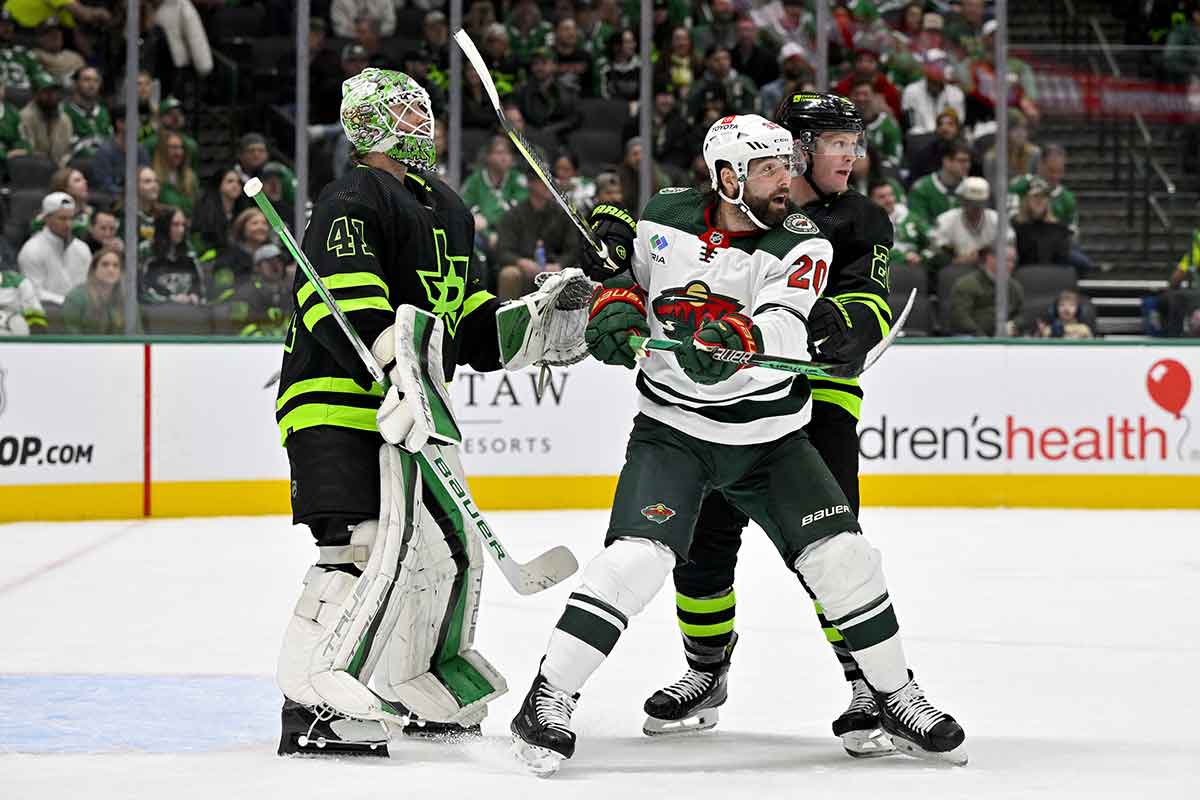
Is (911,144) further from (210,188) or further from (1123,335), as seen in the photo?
(210,188)

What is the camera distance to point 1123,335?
8.48m

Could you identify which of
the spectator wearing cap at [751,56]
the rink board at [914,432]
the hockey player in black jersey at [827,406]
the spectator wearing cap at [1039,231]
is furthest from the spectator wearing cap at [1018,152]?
the hockey player in black jersey at [827,406]

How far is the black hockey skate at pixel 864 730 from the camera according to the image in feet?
11.7

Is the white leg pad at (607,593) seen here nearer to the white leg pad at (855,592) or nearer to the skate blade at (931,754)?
the white leg pad at (855,592)

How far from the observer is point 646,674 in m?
4.48

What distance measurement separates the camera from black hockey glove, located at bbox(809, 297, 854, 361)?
3516 mm

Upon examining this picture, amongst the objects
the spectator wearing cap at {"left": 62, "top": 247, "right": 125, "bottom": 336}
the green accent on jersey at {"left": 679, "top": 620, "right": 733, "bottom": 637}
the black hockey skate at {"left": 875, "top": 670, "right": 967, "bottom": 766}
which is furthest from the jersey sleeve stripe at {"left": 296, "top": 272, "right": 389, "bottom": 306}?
the spectator wearing cap at {"left": 62, "top": 247, "right": 125, "bottom": 336}

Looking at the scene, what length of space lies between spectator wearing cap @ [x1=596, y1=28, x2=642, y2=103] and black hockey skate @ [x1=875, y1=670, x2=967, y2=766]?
569cm

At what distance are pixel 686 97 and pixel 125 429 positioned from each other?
318 centimetres

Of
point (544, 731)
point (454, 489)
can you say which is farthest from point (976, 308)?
point (544, 731)

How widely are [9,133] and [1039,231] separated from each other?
4.80m

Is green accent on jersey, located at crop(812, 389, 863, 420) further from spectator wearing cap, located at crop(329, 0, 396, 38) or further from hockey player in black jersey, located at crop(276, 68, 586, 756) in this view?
spectator wearing cap, located at crop(329, 0, 396, 38)

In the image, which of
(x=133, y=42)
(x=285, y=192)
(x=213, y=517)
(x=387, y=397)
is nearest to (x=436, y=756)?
(x=387, y=397)

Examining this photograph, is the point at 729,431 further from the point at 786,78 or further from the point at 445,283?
the point at 786,78
